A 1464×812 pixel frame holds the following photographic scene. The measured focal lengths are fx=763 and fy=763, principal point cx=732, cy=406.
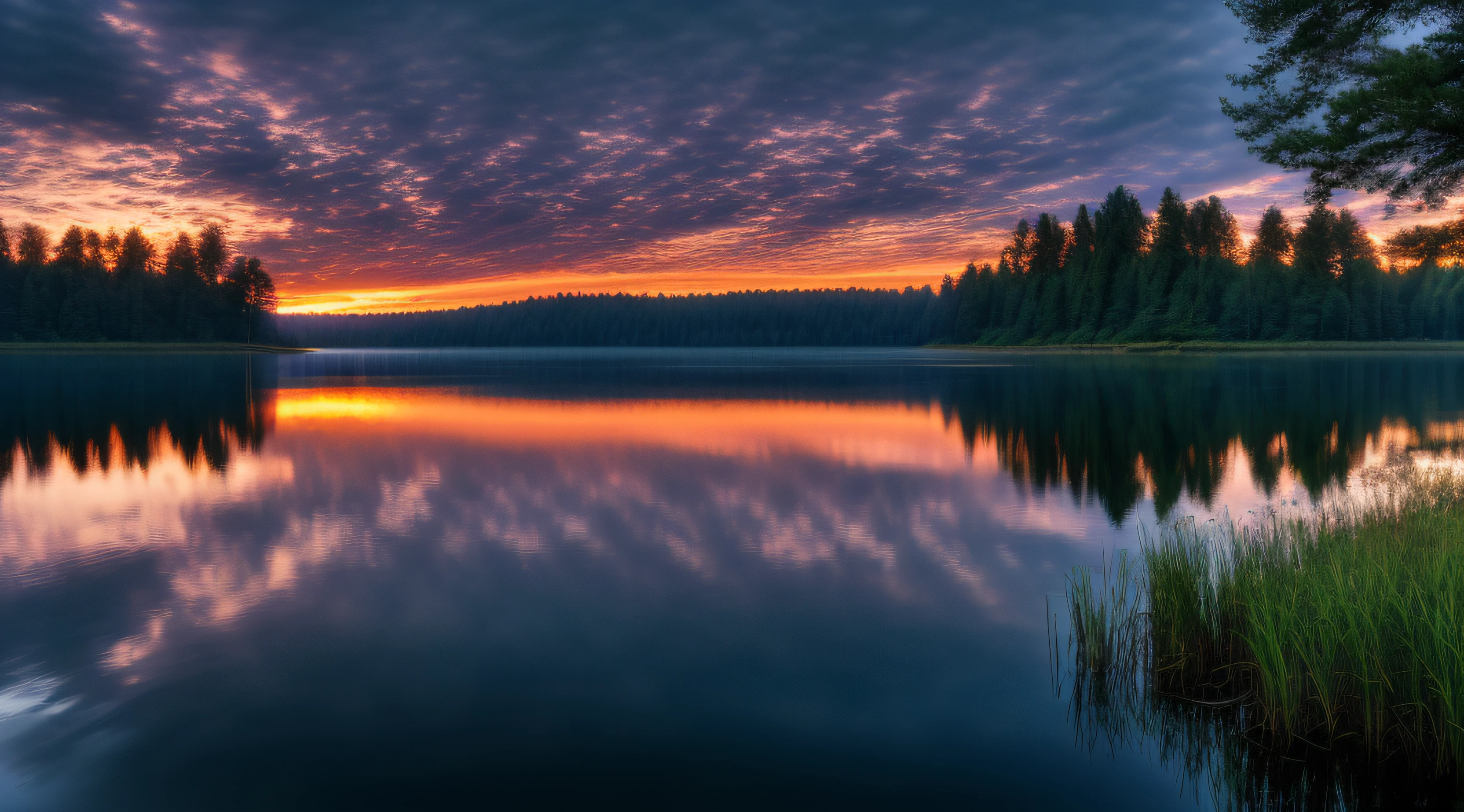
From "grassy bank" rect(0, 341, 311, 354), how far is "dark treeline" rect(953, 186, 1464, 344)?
137260 mm

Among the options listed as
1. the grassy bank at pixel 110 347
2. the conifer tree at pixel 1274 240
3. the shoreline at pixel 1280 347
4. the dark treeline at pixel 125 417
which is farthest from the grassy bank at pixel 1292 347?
the grassy bank at pixel 110 347

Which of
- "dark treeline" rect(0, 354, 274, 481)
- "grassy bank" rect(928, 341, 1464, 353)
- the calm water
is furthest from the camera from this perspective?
"grassy bank" rect(928, 341, 1464, 353)

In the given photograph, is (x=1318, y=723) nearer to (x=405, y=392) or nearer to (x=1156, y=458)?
(x=1156, y=458)

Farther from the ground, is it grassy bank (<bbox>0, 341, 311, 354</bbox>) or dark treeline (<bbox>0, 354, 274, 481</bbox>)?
grassy bank (<bbox>0, 341, 311, 354</bbox>)

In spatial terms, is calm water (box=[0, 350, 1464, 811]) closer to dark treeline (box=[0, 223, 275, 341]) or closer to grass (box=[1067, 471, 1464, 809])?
grass (box=[1067, 471, 1464, 809])

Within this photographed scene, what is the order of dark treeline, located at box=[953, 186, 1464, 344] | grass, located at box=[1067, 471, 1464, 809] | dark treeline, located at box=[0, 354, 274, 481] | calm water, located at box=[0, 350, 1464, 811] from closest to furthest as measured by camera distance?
grass, located at box=[1067, 471, 1464, 809], calm water, located at box=[0, 350, 1464, 811], dark treeline, located at box=[0, 354, 274, 481], dark treeline, located at box=[953, 186, 1464, 344]

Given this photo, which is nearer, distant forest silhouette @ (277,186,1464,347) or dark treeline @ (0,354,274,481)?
dark treeline @ (0,354,274,481)

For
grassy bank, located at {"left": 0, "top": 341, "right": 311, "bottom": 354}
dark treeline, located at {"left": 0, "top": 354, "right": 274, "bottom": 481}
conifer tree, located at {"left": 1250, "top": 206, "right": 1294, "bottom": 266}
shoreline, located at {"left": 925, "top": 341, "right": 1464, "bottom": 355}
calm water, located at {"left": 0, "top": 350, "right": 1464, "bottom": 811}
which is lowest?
calm water, located at {"left": 0, "top": 350, "right": 1464, "bottom": 811}

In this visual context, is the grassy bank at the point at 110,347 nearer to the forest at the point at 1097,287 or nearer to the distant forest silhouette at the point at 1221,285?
the forest at the point at 1097,287

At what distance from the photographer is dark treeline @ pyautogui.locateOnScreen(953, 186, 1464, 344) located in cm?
9581

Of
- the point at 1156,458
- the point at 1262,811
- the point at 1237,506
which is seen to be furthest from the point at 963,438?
the point at 1262,811

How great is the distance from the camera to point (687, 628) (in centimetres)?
855

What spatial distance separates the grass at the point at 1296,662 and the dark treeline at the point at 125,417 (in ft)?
67.6

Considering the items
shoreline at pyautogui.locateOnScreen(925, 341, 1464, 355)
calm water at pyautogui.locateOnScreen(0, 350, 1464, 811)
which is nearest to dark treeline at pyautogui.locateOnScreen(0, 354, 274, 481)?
calm water at pyautogui.locateOnScreen(0, 350, 1464, 811)
